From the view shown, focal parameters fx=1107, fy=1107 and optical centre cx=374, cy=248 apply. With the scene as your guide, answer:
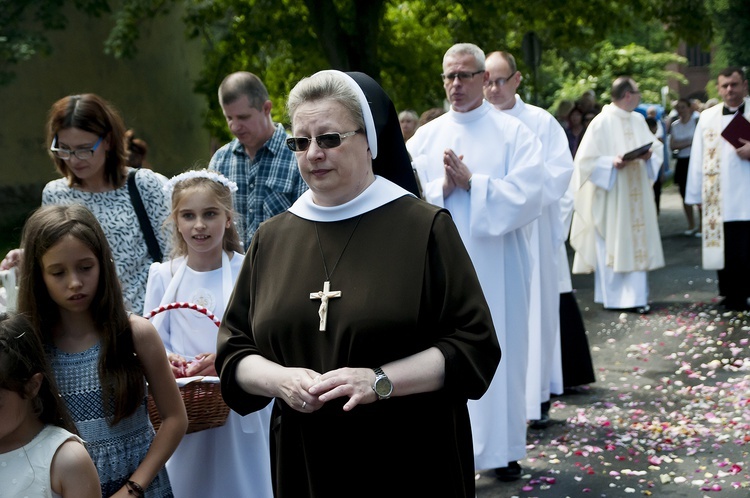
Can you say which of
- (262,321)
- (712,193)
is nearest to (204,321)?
A: (262,321)

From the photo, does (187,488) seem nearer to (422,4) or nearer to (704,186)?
(704,186)

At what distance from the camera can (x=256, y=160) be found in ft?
21.5

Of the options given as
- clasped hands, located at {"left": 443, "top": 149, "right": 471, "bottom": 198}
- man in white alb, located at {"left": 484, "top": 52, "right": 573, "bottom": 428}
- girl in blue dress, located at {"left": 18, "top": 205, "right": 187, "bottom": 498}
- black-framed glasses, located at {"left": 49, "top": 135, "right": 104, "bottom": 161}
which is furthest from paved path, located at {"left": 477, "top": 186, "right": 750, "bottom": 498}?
girl in blue dress, located at {"left": 18, "top": 205, "right": 187, "bottom": 498}

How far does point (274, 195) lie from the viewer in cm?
641

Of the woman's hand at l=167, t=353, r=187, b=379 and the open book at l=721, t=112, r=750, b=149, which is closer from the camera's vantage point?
the woman's hand at l=167, t=353, r=187, b=379

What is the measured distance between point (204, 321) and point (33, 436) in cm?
166

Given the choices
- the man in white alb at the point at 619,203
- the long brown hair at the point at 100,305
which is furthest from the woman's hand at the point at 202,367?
the man in white alb at the point at 619,203

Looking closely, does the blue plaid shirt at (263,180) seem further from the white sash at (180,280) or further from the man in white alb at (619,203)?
the man in white alb at (619,203)

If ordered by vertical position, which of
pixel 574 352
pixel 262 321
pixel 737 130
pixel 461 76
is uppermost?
pixel 461 76

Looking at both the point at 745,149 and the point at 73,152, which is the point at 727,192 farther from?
the point at 73,152

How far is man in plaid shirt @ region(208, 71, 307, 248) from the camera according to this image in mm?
6355

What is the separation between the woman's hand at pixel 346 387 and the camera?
3.13 metres

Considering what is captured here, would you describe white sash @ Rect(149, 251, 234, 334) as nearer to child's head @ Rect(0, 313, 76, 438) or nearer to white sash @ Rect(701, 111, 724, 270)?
child's head @ Rect(0, 313, 76, 438)

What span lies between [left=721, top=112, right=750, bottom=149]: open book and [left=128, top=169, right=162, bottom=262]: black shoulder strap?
8476mm
